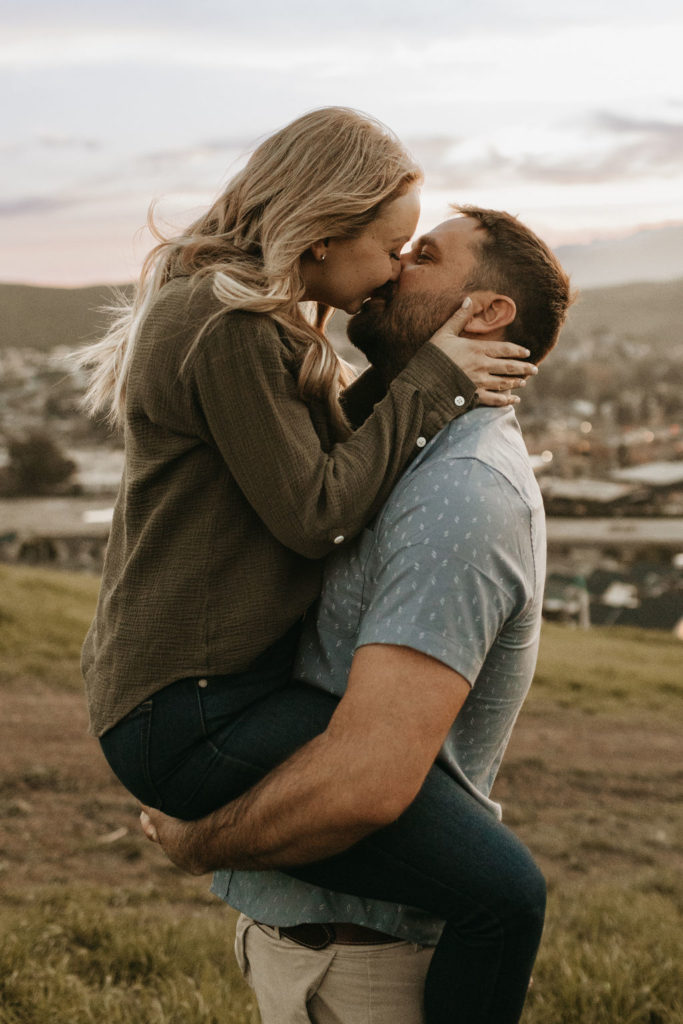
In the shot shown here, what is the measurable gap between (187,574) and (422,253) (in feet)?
3.12

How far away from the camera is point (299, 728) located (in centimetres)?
181

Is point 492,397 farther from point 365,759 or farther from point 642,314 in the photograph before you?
point 642,314

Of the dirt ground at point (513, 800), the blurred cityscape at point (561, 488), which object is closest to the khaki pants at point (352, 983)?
the dirt ground at point (513, 800)

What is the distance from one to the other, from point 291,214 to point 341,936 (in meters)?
1.45

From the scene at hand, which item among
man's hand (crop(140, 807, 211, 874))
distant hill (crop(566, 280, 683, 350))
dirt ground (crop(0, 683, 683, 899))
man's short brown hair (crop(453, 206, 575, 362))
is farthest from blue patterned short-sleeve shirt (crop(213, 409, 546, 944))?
distant hill (crop(566, 280, 683, 350))

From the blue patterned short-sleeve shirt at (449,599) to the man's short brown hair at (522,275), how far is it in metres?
0.28

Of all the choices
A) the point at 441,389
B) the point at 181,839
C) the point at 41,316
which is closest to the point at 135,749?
the point at 181,839

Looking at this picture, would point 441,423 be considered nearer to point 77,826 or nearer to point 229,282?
point 229,282

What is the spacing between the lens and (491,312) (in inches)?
85.2

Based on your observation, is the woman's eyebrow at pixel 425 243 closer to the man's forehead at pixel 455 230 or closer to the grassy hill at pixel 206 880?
the man's forehead at pixel 455 230

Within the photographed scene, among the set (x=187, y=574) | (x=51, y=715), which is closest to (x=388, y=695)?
(x=187, y=574)

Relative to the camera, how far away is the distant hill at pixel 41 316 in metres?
20.5

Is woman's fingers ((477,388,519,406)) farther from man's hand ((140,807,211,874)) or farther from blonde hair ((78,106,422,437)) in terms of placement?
man's hand ((140,807,211,874))

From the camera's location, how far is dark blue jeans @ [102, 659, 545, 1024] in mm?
1753
